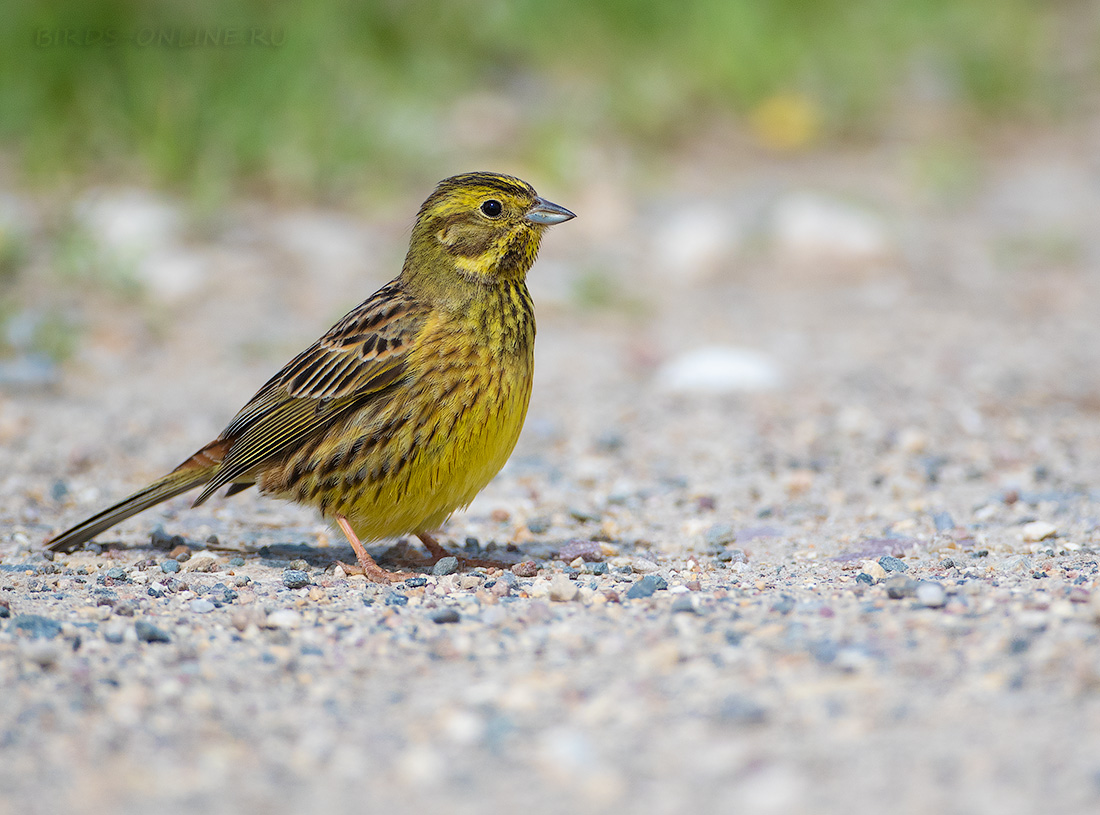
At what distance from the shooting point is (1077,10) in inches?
682

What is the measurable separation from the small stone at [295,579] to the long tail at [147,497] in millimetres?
680

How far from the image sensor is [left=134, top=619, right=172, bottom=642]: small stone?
357cm

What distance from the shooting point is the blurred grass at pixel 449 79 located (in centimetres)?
972

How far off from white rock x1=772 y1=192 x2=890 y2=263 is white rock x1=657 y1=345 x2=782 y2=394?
8.15 feet

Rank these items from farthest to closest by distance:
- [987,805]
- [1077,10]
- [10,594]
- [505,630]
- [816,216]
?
[1077,10] → [816,216] → [10,594] → [505,630] → [987,805]

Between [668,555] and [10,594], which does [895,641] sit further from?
[10,594]

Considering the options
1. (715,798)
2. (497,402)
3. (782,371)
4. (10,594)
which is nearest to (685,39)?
(782,371)

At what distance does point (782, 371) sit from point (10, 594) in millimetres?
4700

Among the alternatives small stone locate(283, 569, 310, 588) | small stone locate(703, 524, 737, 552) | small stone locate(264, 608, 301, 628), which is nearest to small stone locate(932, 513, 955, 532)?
small stone locate(703, 524, 737, 552)

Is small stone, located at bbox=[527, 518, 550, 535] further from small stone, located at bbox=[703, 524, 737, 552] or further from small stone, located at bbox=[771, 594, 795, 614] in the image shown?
small stone, located at bbox=[771, 594, 795, 614]

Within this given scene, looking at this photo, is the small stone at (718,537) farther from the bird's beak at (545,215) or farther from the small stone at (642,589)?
the bird's beak at (545,215)

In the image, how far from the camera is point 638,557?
4.84 metres

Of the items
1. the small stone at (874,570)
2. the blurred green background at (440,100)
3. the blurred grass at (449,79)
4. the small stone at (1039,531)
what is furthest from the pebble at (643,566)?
the blurred grass at (449,79)

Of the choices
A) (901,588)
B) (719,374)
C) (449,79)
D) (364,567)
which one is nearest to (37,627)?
(364,567)
